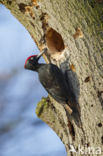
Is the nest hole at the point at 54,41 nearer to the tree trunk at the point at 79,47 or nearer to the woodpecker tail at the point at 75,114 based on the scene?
the tree trunk at the point at 79,47

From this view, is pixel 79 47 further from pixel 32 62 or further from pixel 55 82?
pixel 32 62

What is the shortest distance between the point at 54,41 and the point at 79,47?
523 millimetres

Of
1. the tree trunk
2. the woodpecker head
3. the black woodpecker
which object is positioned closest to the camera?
the tree trunk

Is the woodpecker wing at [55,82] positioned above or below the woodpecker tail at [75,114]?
above

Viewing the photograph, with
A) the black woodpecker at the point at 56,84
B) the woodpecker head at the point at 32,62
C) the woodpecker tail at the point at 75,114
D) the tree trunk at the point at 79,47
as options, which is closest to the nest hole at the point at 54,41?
the tree trunk at the point at 79,47

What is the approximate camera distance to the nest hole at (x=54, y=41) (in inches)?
136

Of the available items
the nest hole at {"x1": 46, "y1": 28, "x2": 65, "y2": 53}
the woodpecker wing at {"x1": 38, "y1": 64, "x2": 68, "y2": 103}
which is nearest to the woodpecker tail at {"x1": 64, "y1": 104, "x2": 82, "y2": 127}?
the woodpecker wing at {"x1": 38, "y1": 64, "x2": 68, "y2": 103}

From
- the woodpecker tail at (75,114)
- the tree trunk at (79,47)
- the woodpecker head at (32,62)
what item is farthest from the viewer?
the woodpecker head at (32,62)

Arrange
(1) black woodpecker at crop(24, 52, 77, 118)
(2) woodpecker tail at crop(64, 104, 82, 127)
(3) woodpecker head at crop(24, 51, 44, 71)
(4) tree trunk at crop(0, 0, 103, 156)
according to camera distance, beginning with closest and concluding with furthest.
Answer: (4) tree trunk at crop(0, 0, 103, 156), (2) woodpecker tail at crop(64, 104, 82, 127), (1) black woodpecker at crop(24, 52, 77, 118), (3) woodpecker head at crop(24, 51, 44, 71)

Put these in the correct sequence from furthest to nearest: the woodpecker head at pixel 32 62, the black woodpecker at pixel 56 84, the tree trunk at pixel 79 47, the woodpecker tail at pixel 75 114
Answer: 1. the woodpecker head at pixel 32 62
2. the black woodpecker at pixel 56 84
3. the woodpecker tail at pixel 75 114
4. the tree trunk at pixel 79 47

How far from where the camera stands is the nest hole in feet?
11.3

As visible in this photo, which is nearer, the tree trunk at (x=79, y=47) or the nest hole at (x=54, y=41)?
the tree trunk at (x=79, y=47)

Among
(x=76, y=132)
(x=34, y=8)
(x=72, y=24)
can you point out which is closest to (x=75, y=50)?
(x=72, y=24)

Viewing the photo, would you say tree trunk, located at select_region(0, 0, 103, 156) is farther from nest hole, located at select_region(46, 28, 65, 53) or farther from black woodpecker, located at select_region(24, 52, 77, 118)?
black woodpecker, located at select_region(24, 52, 77, 118)
